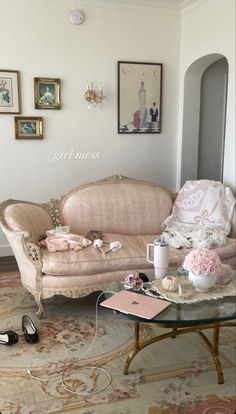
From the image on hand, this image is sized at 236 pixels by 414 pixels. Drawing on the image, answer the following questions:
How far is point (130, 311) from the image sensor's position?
6.44 ft

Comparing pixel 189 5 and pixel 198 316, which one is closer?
pixel 198 316

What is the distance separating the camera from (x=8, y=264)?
423 centimetres

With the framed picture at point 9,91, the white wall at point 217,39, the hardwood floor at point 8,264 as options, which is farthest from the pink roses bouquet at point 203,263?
the framed picture at point 9,91

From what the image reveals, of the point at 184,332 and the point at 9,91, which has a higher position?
the point at 9,91

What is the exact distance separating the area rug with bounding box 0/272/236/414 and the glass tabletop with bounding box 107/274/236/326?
0.45 meters

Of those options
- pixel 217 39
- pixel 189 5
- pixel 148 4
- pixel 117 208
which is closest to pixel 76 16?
pixel 148 4

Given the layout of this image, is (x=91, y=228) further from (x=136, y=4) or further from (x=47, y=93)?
(x=136, y=4)

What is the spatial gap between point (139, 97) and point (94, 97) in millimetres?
535

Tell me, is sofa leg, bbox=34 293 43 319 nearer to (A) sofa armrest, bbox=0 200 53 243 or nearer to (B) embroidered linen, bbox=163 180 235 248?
(A) sofa armrest, bbox=0 200 53 243

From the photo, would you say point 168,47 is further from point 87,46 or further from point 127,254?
point 127,254

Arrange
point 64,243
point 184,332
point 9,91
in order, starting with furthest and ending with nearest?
point 9,91 → point 64,243 → point 184,332

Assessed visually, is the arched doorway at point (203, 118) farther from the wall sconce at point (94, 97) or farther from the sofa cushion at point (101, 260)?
the sofa cushion at point (101, 260)

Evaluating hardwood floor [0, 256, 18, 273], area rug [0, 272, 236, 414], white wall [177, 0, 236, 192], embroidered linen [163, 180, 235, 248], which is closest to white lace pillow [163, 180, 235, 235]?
embroidered linen [163, 180, 235, 248]

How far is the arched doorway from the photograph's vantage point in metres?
4.66
